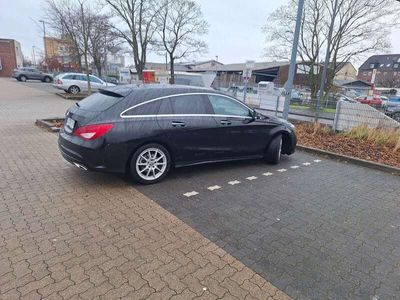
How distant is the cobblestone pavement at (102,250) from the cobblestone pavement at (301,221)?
0.26m

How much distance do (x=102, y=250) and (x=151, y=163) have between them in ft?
6.21

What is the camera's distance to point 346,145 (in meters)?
7.84

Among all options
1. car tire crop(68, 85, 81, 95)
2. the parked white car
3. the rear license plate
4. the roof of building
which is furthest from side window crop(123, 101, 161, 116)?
the roof of building

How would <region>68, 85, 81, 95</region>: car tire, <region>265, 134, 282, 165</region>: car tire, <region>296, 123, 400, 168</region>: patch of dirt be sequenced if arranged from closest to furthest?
<region>265, 134, 282, 165</region>: car tire
<region>296, 123, 400, 168</region>: patch of dirt
<region>68, 85, 81, 95</region>: car tire

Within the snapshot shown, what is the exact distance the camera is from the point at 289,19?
2409 centimetres

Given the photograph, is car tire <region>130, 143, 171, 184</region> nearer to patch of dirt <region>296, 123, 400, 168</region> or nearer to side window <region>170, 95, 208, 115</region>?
side window <region>170, 95, 208, 115</region>

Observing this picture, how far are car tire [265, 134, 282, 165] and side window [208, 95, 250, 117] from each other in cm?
83

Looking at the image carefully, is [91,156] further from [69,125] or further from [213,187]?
[213,187]

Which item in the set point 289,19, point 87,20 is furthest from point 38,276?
point 289,19

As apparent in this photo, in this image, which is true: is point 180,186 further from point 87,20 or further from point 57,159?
point 87,20

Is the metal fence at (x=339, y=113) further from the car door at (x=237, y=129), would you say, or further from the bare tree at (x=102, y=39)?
the bare tree at (x=102, y=39)

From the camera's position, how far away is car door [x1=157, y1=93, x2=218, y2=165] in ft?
15.5

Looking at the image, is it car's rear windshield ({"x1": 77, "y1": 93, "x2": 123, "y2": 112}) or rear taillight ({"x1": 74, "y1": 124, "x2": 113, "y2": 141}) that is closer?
rear taillight ({"x1": 74, "y1": 124, "x2": 113, "y2": 141})

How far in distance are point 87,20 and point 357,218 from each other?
1698 centimetres
